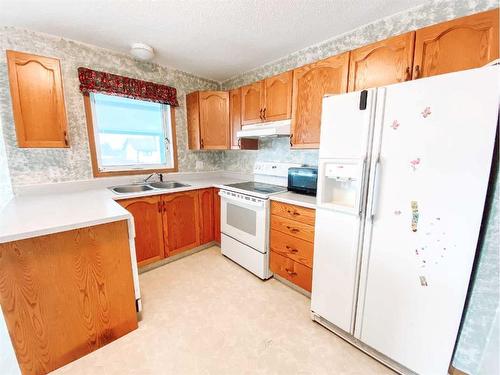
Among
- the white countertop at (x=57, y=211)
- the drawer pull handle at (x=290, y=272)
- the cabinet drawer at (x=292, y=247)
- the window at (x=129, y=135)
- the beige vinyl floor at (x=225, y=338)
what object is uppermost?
the window at (x=129, y=135)

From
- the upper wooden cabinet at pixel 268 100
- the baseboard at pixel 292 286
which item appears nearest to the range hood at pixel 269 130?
the upper wooden cabinet at pixel 268 100

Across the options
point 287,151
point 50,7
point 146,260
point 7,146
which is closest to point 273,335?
point 146,260

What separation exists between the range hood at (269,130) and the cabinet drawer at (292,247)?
99 cm

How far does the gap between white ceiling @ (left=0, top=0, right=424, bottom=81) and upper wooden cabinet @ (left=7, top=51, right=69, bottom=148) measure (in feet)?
1.16

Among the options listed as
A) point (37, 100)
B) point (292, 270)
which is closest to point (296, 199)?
point (292, 270)

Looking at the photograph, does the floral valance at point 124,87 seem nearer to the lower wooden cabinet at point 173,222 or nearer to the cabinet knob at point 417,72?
the lower wooden cabinet at point 173,222

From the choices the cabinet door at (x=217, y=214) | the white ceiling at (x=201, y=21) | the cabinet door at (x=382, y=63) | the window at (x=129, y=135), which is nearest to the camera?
the cabinet door at (x=382, y=63)

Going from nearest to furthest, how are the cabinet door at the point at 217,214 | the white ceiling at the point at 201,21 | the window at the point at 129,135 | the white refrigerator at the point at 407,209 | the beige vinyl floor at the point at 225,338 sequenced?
the white refrigerator at the point at 407,209
the beige vinyl floor at the point at 225,338
the white ceiling at the point at 201,21
the window at the point at 129,135
the cabinet door at the point at 217,214

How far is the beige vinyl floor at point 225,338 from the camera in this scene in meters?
1.29

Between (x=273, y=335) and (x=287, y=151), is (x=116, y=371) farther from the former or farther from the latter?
(x=287, y=151)

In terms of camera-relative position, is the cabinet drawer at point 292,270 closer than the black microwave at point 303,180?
Yes

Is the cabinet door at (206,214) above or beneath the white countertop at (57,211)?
beneath

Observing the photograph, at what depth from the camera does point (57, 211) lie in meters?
1.46

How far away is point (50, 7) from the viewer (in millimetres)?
1562
